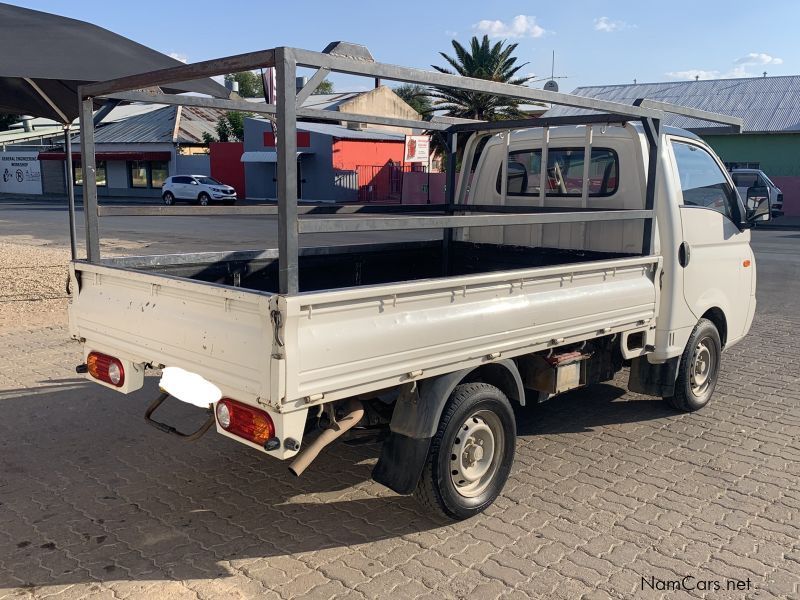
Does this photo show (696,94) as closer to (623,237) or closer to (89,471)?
(623,237)

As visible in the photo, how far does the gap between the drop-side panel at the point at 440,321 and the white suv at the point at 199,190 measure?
31368 mm

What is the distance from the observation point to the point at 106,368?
405 centimetres

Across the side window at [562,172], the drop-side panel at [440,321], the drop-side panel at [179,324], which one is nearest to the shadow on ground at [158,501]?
the drop-side panel at [179,324]

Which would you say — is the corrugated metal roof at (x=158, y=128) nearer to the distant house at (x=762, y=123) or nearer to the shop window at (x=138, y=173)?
the shop window at (x=138, y=173)

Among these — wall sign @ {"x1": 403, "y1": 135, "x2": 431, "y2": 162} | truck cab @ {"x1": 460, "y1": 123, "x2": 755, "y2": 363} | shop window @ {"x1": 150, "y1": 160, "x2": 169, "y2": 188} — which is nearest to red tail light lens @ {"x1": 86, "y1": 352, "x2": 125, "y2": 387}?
truck cab @ {"x1": 460, "y1": 123, "x2": 755, "y2": 363}

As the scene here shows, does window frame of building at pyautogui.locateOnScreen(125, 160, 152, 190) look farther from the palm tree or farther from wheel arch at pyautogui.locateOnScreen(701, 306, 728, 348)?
wheel arch at pyautogui.locateOnScreen(701, 306, 728, 348)

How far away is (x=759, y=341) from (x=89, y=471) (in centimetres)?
726

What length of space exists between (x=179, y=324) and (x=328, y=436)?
35.7 inches

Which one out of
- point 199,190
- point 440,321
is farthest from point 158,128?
point 440,321

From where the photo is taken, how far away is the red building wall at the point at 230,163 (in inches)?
1614

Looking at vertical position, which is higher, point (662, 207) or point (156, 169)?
point (156, 169)

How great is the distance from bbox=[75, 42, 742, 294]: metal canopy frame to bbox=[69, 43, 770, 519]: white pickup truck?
0.02 meters

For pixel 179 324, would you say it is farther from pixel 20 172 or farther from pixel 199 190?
pixel 20 172

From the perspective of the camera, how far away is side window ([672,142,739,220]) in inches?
211
